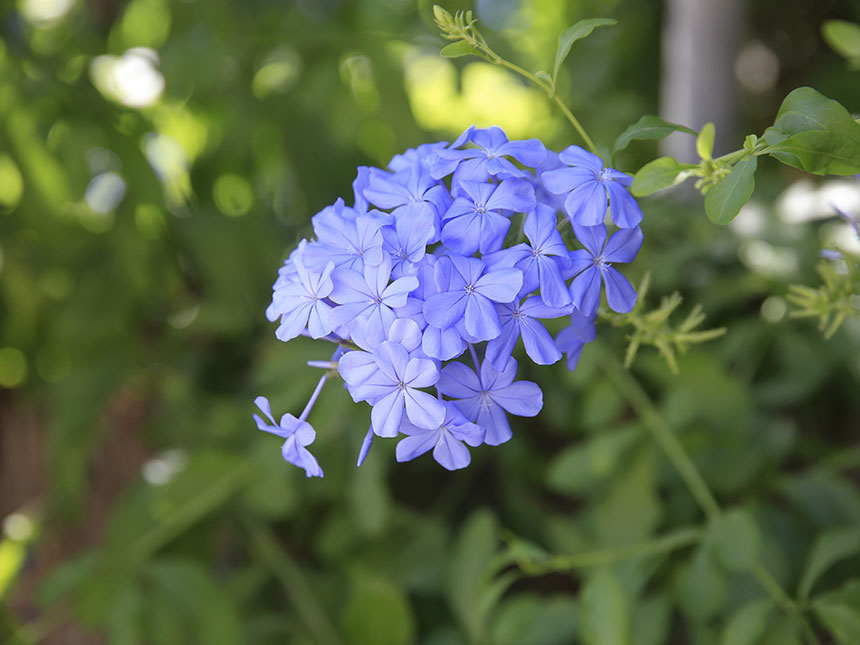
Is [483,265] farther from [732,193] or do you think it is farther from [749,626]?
[749,626]

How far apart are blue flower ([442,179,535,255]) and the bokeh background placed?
47cm

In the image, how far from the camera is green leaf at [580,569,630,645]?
78cm

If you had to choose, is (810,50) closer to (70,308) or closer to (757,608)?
(757,608)

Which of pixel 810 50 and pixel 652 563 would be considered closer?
pixel 652 563

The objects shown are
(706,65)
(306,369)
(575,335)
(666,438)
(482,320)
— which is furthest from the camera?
(706,65)

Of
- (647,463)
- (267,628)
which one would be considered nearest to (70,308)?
(267,628)

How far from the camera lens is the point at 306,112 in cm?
150

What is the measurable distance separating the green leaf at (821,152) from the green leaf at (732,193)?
0.02 m

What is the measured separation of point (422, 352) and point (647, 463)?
26.7 inches

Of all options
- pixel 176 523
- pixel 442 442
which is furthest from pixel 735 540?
pixel 176 523

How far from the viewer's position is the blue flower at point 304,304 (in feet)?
1.74

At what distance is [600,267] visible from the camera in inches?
21.7

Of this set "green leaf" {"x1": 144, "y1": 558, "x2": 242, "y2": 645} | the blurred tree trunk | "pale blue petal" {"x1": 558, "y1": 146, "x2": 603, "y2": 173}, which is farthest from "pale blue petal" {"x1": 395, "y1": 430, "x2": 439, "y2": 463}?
the blurred tree trunk

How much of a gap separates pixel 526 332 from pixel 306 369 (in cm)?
70
